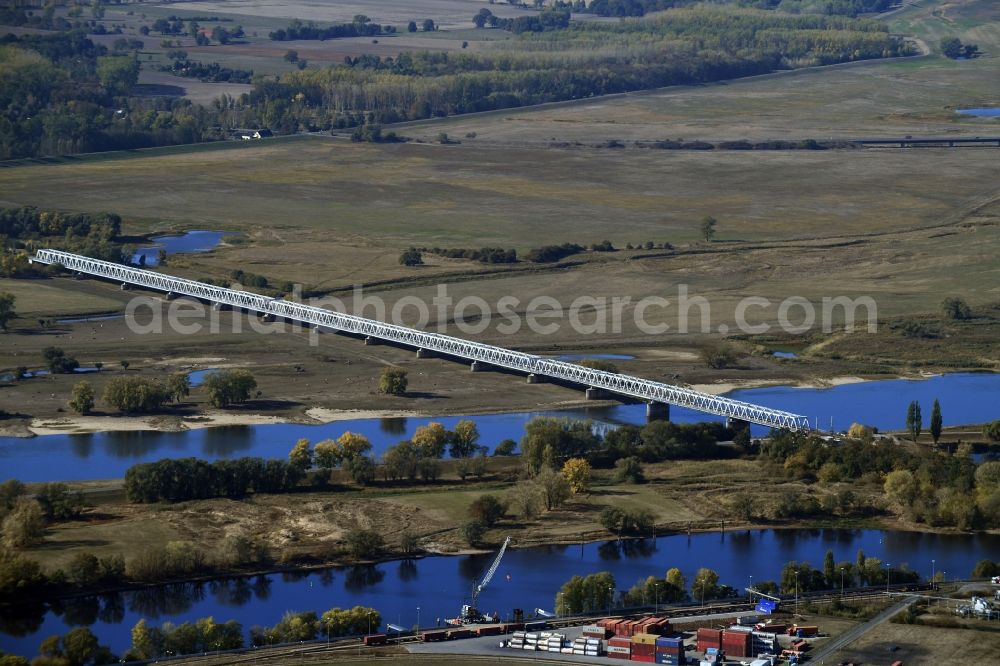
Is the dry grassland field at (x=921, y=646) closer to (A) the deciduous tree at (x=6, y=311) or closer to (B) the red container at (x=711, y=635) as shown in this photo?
(B) the red container at (x=711, y=635)

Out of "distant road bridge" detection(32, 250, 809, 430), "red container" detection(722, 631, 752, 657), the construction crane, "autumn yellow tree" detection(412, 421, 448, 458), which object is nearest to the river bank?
"distant road bridge" detection(32, 250, 809, 430)

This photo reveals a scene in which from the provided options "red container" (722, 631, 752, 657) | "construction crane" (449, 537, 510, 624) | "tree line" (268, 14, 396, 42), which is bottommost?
"construction crane" (449, 537, 510, 624)

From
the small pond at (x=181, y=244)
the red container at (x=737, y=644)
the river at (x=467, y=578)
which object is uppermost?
the small pond at (x=181, y=244)

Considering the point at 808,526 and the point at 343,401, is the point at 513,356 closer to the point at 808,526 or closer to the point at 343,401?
the point at 343,401

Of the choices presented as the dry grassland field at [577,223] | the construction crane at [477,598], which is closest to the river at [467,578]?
the construction crane at [477,598]

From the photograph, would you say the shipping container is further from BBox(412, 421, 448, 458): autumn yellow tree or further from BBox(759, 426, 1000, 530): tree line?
BBox(412, 421, 448, 458): autumn yellow tree

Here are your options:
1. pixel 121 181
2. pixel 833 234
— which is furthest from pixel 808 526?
pixel 121 181
